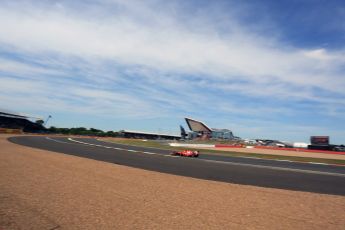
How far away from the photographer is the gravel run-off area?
668cm

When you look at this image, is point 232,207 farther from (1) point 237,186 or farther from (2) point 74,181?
(2) point 74,181

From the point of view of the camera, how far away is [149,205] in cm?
832

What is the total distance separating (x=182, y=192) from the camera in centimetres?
1062

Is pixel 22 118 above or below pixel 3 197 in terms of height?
above

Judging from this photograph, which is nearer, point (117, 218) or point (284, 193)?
point (117, 218)

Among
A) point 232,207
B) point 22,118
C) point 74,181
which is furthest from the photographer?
point 22,118

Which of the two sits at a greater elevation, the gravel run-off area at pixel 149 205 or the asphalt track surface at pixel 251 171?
the asphalt track surface at pixel 251 171

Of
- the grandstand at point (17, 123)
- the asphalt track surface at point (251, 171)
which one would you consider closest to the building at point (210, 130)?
the grandstand at point (17, 123)

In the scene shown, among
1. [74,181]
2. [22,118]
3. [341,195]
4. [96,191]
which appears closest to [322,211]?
[341,195]

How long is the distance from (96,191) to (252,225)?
15.6 feet

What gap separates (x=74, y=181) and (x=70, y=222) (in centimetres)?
511

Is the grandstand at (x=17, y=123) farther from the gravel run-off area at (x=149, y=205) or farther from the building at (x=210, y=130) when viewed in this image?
the gravel run-off area at (x=149, y=205)

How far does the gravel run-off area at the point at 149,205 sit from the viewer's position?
6680 mm

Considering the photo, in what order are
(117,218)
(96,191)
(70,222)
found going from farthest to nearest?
(96,191)
(117,218)
(70,222)
